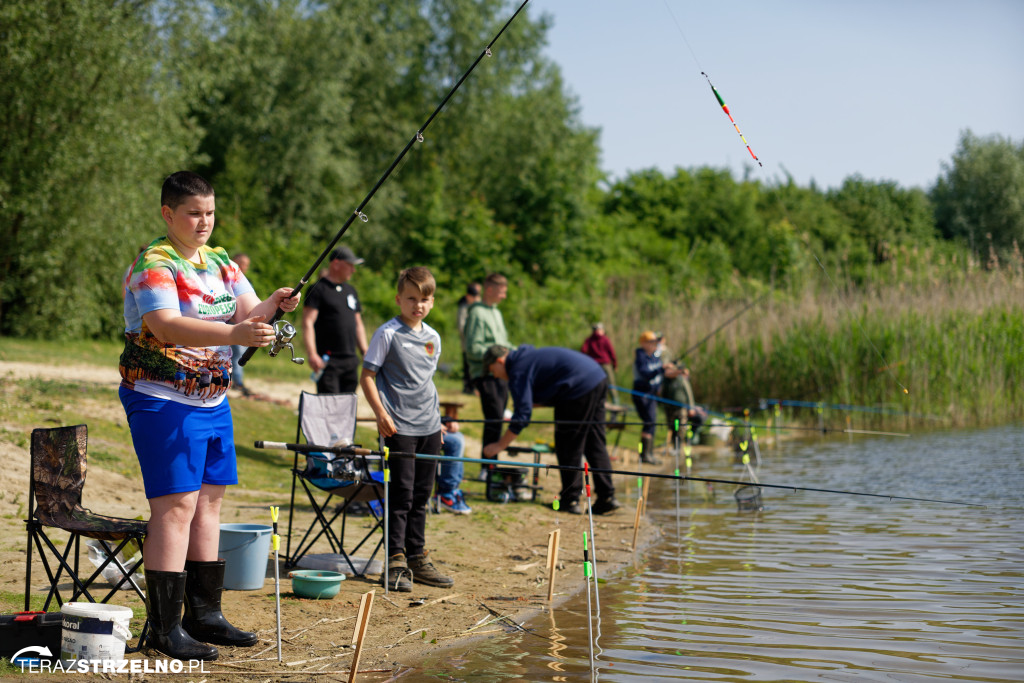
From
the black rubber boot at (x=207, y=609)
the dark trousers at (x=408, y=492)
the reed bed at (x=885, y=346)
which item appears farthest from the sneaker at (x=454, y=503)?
the reed bed at (x=885, y=346)

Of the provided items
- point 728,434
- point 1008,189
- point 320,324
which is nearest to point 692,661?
point 320,324

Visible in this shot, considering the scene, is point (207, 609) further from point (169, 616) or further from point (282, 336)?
point (282, 336)

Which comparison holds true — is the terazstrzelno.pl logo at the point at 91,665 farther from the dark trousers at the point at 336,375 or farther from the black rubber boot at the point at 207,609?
the dark trousers at the point at 336,375

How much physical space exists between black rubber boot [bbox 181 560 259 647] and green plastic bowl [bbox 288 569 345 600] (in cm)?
93

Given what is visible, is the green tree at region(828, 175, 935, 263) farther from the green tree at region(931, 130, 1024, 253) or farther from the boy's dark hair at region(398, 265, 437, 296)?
the boy's dark hair at region(398, 265, 437, 296)

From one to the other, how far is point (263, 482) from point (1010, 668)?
19.5ft

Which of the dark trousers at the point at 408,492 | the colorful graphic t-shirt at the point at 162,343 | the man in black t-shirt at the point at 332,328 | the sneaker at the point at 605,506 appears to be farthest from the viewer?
the sneaker at the point at 605,506

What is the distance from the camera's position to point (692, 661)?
425cm

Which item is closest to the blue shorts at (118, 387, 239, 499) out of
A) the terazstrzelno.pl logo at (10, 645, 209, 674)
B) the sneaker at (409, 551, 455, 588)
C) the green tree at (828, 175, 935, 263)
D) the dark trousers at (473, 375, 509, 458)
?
the terazstrzelno.pl logo at (10, 645, 209, 674)

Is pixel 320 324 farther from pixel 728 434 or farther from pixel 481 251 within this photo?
pixel 481 251

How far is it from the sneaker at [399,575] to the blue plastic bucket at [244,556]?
2.21ft

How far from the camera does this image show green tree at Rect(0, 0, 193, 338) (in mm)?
16938

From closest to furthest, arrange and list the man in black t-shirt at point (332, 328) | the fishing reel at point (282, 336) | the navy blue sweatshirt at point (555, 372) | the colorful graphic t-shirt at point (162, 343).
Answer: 1. the colorful graphic t-shirt at point (162, 343)
2. the fishing reel at point (282, 336)
3. the navy blue sweatshirt at point (555, 372)
4. the man in black t-shirt at point (332, 328)

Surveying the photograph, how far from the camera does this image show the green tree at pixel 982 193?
21.9m
